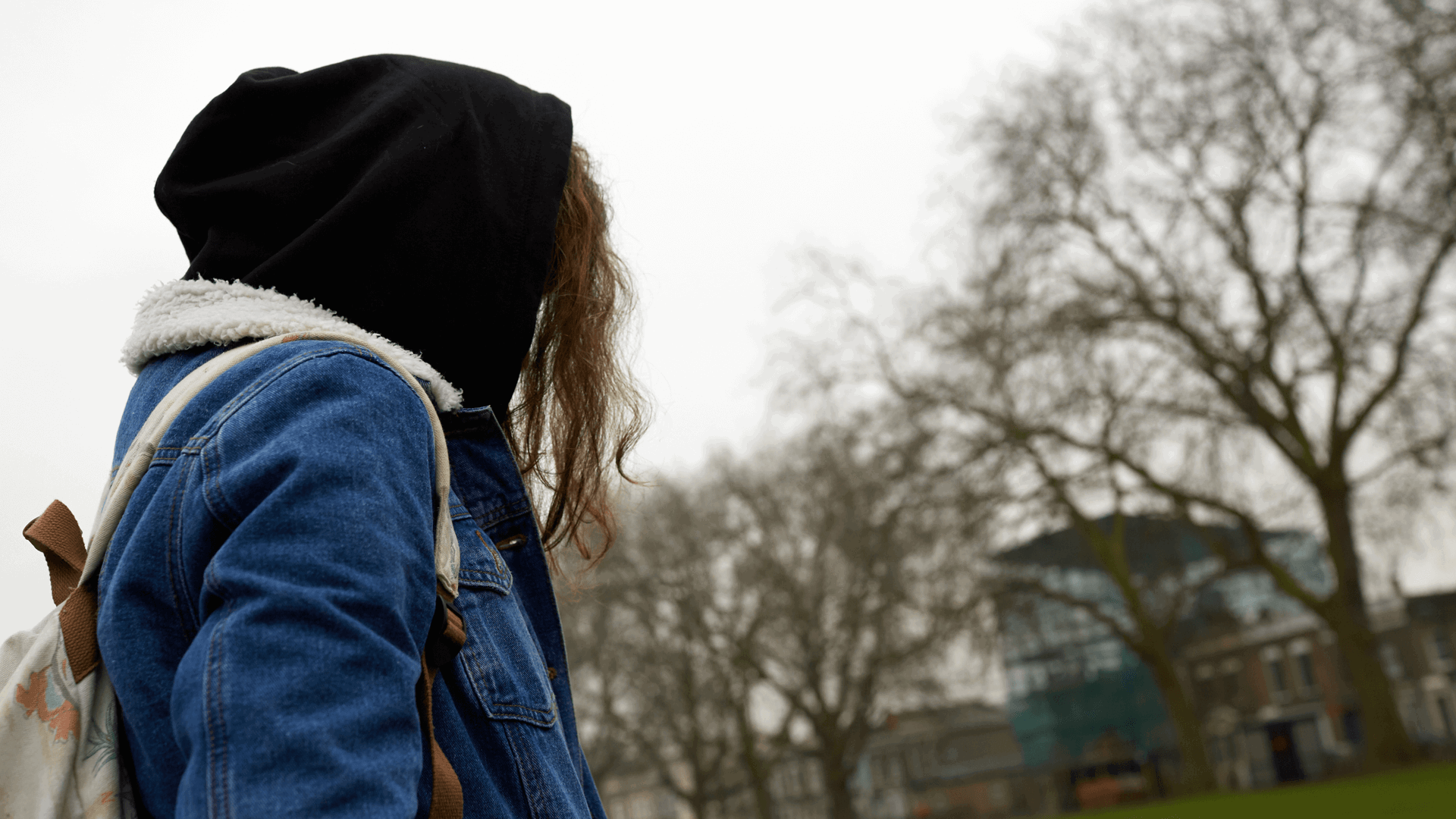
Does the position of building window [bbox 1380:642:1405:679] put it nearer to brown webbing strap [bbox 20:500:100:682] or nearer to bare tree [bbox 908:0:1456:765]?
bare tree [bbox 908:0:1456:765]

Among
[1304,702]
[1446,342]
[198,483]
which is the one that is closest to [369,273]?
[198,483]

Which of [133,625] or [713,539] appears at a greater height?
[713,539]

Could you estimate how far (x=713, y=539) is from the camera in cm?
3077

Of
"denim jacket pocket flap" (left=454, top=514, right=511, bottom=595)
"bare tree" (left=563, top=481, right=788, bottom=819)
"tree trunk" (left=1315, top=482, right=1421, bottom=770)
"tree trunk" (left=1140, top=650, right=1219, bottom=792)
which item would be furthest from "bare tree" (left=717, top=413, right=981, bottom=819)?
"denim jacket pocket flap" (left=454, top=514, right=511, bottom=595)

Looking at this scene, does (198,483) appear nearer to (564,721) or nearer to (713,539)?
(564,721)

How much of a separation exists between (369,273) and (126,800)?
1.97ft

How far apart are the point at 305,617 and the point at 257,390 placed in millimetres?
269

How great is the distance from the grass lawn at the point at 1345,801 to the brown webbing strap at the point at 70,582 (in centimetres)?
1008

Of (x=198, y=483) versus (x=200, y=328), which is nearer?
(x=198, y=483)

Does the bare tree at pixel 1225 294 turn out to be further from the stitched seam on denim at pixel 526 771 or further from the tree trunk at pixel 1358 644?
the stitched seam on denim at pixel 526 771

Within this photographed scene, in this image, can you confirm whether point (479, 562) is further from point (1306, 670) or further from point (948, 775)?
point (948, 775)

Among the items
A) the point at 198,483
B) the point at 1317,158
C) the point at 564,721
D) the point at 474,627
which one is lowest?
the point at 564,721

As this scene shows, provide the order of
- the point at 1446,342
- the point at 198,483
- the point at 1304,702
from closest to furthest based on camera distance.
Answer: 1. the point at 198,483
2. the point at 1446,342
3. the point at 1304,702

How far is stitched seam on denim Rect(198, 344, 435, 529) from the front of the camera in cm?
101
